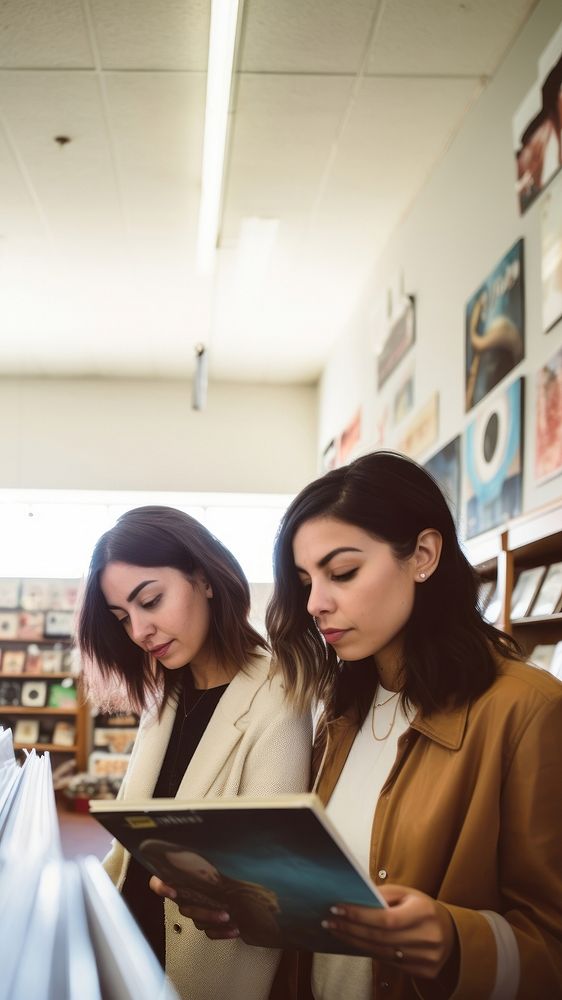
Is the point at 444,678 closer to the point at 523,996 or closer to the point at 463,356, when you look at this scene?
the point at 523,996

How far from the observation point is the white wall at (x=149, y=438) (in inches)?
291

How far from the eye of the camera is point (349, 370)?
20.4ft

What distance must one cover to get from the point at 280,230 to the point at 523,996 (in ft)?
14.9

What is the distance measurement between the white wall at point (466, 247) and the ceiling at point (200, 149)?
0.16 metres

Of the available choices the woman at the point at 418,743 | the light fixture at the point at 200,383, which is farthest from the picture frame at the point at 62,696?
the woman at the point at 418,743

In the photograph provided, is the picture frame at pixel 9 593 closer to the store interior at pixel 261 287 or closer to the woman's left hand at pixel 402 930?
the store interior at pixel 261 287

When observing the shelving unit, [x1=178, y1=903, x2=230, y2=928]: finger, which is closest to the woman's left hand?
[x1=178, y1=903, x2=230, y2=928]: finger

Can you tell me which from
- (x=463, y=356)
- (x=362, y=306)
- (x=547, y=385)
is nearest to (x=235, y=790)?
(x=547, y=385)

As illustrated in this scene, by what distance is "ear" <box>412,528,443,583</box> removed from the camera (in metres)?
1.28

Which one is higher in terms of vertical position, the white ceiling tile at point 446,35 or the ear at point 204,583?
the white ceiling tile at point 446,35

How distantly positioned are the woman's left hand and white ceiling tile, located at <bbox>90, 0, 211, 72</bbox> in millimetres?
3236

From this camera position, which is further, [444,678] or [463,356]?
[463,356]

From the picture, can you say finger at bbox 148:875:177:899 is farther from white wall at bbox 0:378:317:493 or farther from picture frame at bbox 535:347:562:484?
white wall at bbox 0:378:317:493

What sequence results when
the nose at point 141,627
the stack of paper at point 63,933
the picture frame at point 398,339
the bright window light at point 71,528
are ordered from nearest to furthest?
the stack of paper at point 63,933 → the nose at point 141,627 → the picture frame at point 398,339 → the bright window light at point 71,528
